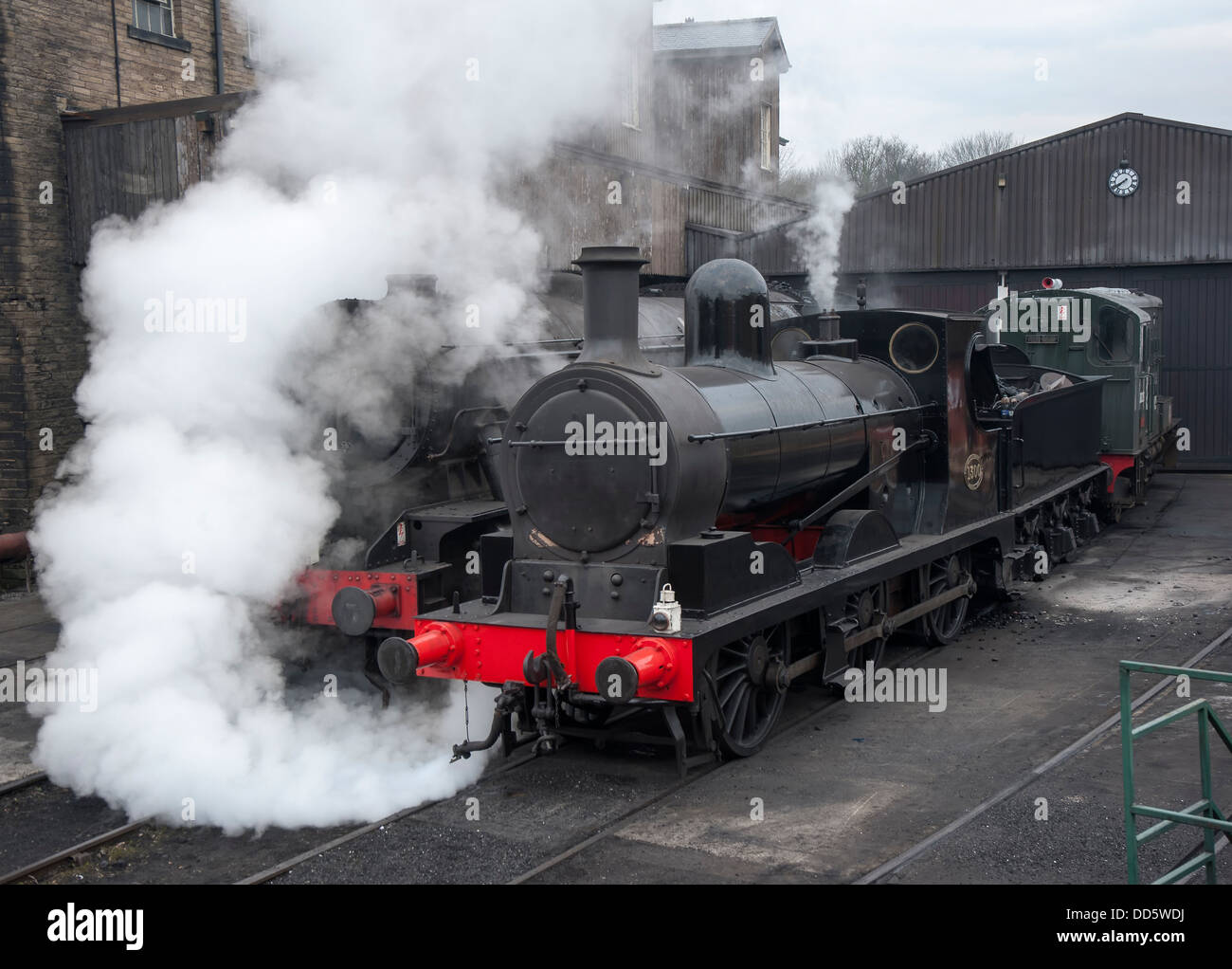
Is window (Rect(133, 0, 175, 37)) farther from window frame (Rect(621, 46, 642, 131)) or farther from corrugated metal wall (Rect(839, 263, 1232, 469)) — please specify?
corrugated metal wall (Rect(839, 263, 1232, 469))

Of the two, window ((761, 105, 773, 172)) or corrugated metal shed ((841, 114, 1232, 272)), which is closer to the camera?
corrugated metal shed ((841, 114, 1232, 272))

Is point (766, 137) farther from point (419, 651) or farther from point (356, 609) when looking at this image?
point (419, 651)

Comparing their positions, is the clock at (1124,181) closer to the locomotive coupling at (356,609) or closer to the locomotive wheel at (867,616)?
the locomotive wheel at (867,616)

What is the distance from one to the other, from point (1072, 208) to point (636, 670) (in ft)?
52.0

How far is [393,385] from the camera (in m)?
8.01

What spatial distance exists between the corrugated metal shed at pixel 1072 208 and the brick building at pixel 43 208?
1214cm

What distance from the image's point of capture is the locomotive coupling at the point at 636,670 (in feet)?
18.4

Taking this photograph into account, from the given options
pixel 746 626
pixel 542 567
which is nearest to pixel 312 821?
pixel 542 567

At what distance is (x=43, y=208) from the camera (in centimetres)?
1184

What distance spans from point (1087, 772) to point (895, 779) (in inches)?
37.3

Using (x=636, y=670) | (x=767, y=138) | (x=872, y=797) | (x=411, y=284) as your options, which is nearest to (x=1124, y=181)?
(x=767, y=138)

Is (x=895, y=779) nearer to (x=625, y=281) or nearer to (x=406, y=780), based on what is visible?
(x=406, y=780)

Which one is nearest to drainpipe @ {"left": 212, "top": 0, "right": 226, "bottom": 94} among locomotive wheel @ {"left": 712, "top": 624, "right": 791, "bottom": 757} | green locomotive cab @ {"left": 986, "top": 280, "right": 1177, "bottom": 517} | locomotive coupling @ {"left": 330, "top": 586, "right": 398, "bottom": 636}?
locomotive coupling @ {"left": 330, "top": 586, "right": 398, "bottom": 636}

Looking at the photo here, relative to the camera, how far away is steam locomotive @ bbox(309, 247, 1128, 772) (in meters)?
6.04
